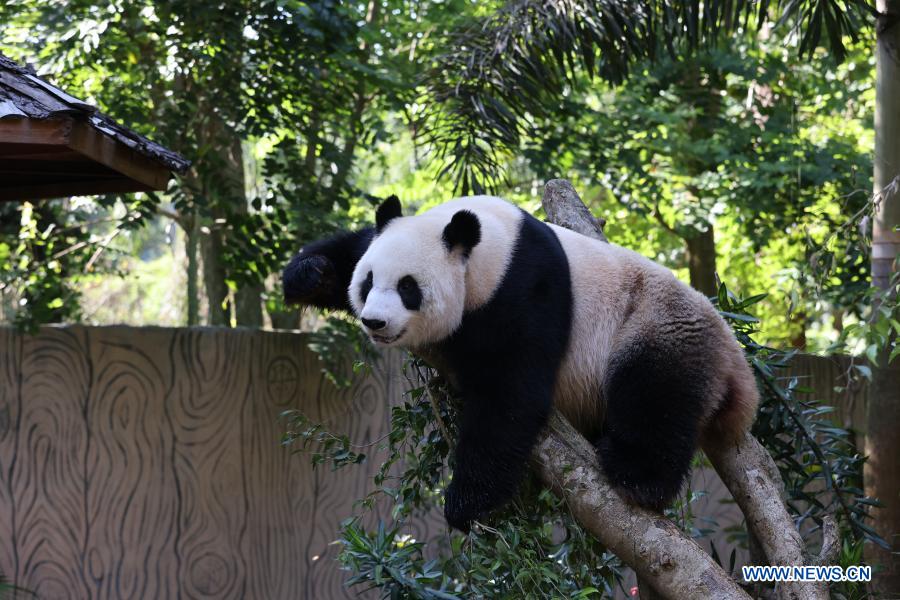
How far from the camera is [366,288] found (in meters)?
3.19

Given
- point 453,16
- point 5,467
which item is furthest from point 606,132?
point 5,467

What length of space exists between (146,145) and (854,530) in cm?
318

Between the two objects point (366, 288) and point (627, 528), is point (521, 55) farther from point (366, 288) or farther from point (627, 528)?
point (627, 528)

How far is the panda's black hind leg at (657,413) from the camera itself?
10.1 ft

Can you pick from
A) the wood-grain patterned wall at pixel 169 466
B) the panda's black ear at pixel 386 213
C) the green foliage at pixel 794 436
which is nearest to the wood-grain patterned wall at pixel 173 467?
the wood-grain patterned wall at pixel 169 466

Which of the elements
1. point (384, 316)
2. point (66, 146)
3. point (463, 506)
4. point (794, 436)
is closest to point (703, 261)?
point (794, 436)

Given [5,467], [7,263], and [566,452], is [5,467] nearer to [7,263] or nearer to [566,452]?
[7,263]

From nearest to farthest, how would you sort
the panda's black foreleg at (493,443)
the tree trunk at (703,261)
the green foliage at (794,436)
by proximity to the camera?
the panda's black foreleg at (493,443)
the green foliage at (794,436)
the tree trunk at (703,261)

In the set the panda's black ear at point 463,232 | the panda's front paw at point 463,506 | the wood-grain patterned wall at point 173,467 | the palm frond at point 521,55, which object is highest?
the palm frond at point 521,55

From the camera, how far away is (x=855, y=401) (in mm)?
7496

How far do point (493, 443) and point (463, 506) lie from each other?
27cm

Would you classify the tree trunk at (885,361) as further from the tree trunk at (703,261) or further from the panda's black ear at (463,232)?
the tree trunk at (703,261)

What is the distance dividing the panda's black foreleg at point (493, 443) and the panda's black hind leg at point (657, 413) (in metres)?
0.28

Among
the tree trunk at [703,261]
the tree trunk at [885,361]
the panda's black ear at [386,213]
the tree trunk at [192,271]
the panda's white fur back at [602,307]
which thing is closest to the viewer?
the panda's white fur back at [602,307]
